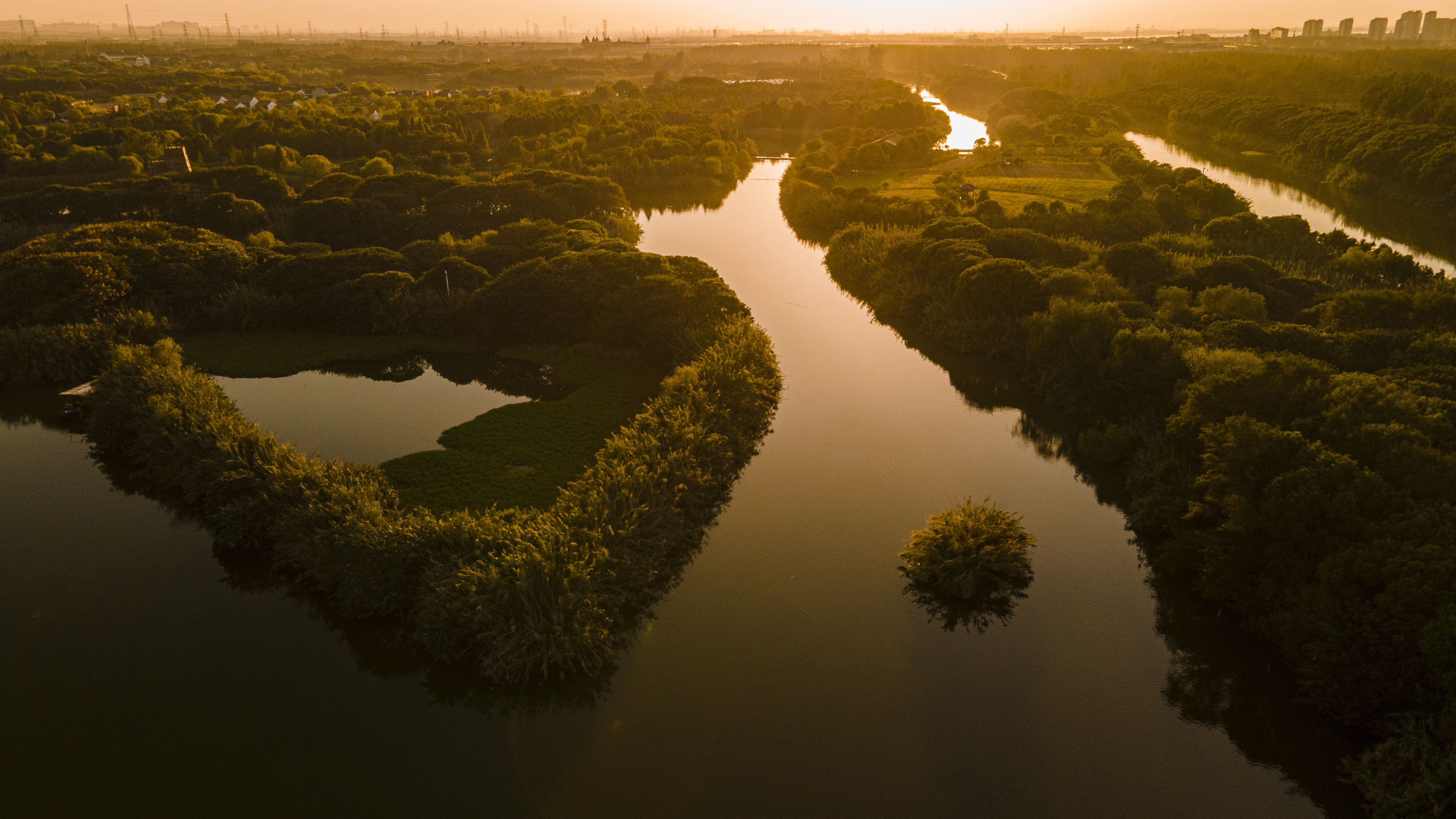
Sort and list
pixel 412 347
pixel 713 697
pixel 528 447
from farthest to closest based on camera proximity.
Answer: pixel 412 347 → pixel 528 447 → pixel 713 697

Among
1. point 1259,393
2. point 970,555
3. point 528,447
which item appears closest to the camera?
point 970,555

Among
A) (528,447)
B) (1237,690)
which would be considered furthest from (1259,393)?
(528,447)

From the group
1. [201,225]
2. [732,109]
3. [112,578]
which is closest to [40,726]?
[112,578]

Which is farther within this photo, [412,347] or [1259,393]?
[412,347]

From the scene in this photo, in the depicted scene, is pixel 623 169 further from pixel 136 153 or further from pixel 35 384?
pixel 35 384

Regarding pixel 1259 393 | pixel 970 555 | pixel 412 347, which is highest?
pixel 1259 393

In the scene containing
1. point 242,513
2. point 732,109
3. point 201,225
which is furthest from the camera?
point 732,109

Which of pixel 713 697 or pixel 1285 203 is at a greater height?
pixel 1285 203

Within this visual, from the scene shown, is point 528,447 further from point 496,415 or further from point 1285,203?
point 1285,203

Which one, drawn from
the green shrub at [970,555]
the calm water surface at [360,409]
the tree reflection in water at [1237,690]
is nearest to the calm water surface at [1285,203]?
the tree reflection in water at [1237,690]
